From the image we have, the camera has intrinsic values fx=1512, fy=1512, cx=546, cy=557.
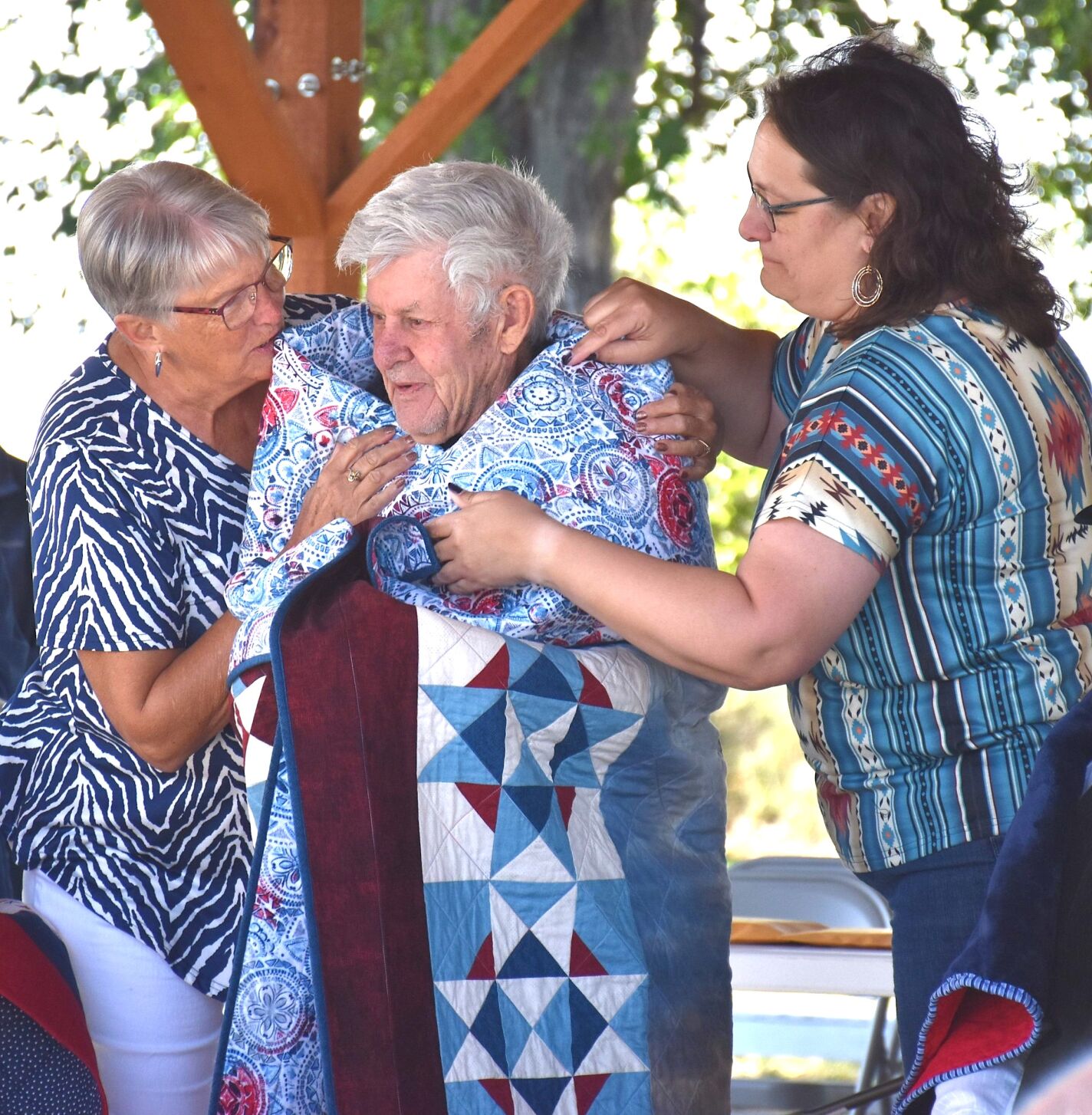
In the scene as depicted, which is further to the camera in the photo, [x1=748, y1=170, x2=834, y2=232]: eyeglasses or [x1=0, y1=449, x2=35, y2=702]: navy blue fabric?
[x1=0, y1=449, x2=35, y2=702]: navy blue fabric

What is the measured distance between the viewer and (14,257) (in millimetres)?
6371

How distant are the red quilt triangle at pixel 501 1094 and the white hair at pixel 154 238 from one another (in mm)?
1228

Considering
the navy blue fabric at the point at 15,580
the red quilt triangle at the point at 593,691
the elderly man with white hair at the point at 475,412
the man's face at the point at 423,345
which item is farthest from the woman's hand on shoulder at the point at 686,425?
the navy blue fabric at the point at 15,580

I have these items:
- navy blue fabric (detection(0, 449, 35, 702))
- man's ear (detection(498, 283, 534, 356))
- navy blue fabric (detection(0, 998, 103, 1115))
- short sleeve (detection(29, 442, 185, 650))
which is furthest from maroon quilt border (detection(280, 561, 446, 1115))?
navy blue fabric (detection(0, 449, 35, 702))

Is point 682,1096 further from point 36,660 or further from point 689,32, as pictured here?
point 689,32

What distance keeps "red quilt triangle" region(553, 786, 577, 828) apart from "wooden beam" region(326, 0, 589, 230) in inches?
84.8

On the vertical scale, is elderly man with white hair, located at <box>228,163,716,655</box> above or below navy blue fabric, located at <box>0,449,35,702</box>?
above

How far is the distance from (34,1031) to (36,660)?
60cm

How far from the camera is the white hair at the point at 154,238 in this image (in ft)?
7.54

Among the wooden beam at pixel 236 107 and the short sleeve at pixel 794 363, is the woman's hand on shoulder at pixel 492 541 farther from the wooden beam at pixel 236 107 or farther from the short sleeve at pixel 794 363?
A: the wooden beam at pixel 236 107

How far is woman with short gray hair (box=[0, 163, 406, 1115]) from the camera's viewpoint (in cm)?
217

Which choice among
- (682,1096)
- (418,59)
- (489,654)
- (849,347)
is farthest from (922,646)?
(418,59)

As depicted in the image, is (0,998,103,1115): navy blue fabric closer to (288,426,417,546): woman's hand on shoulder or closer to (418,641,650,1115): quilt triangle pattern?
(418,641,650,1115): quilt triangle pattern

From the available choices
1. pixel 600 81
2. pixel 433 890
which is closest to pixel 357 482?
pixel 433 890
